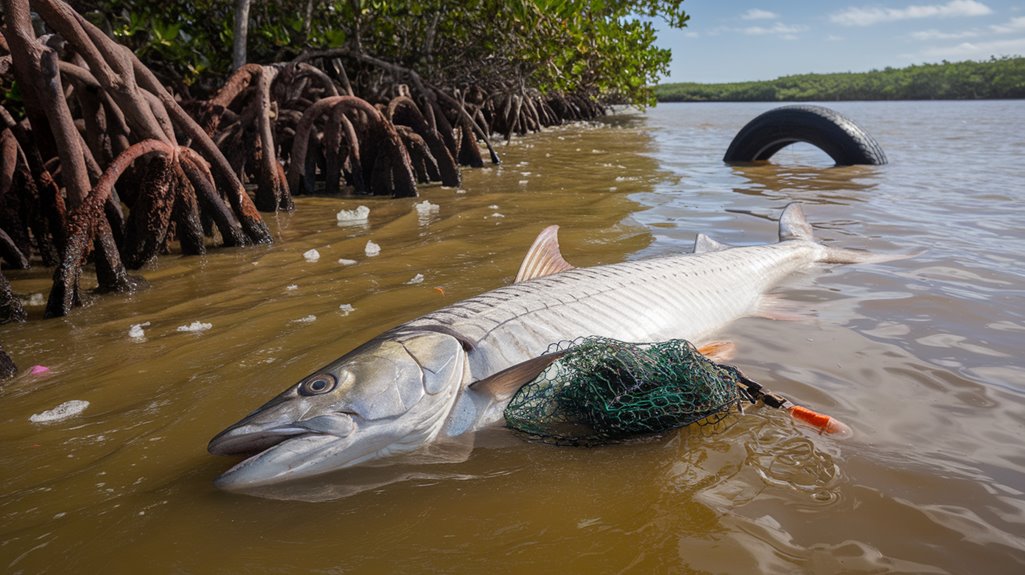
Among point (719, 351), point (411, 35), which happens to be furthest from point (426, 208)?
point (411, 35)

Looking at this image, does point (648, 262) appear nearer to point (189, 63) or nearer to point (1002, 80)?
point (189, 63)

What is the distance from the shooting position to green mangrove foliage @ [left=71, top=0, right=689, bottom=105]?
9.47 meters

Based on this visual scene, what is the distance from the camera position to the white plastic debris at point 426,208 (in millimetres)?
7418

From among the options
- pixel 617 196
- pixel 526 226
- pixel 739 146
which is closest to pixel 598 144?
pixel 739 146

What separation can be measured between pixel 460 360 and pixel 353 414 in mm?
508

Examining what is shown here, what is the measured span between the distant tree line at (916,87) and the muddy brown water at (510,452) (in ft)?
203

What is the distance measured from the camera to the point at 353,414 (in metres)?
2.35

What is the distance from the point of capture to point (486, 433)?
2652 mm

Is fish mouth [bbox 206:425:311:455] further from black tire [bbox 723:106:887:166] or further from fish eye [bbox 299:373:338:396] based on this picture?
black tire [bbox 723:106:887:166]

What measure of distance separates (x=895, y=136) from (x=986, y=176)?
9.43m

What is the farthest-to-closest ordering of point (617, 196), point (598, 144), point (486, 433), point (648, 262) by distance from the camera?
1. point (598, 144)
2. point (617, 196)
3. point (648, 262)
4. point (486, 433)

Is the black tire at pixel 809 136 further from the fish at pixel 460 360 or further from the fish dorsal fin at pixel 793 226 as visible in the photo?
the fish at pixel 460 360

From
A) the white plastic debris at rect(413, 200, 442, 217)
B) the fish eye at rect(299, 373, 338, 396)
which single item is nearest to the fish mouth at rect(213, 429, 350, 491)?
the fish eye at rect(299, 373, 338, 396)

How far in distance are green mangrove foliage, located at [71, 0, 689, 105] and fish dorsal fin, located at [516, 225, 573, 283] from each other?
6.92 metres
